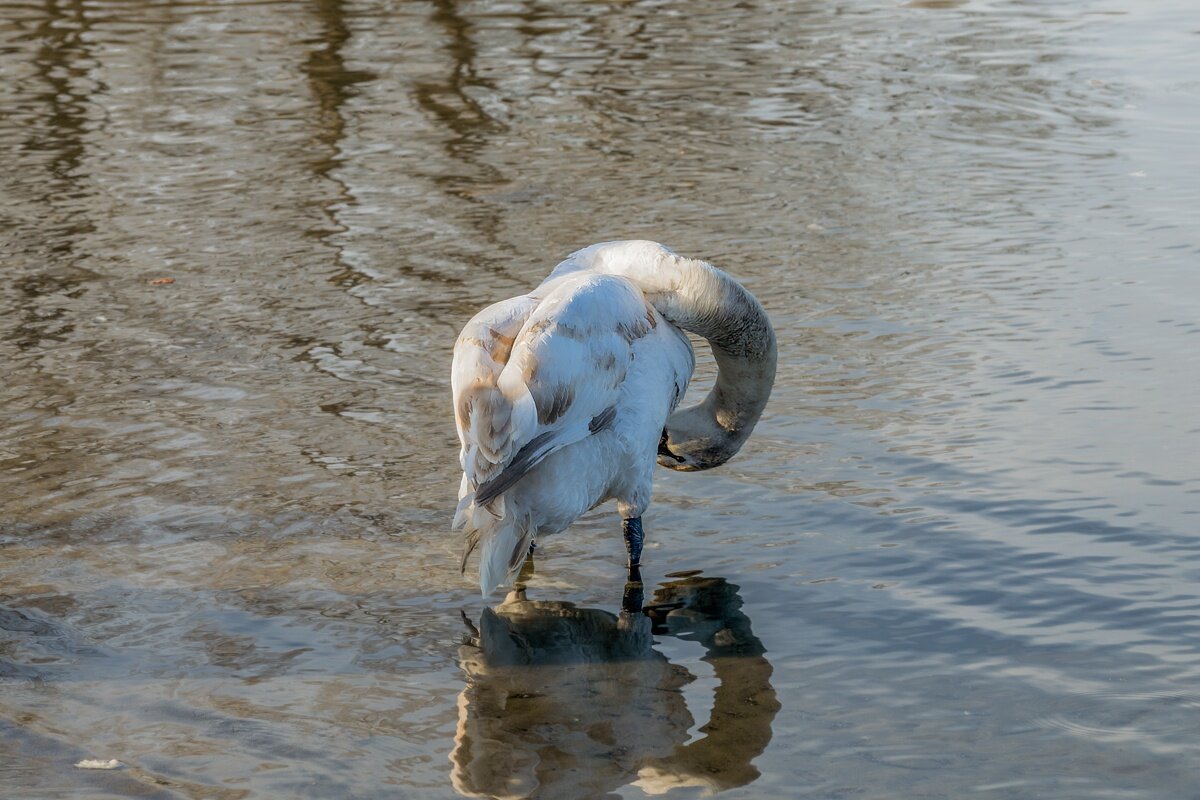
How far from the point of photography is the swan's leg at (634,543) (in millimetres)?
4992

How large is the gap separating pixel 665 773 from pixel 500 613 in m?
1.14

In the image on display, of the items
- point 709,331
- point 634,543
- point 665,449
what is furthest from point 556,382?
point 665,449

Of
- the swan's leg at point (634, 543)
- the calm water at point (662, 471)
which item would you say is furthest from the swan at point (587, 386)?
the calm water at point (662, 471)

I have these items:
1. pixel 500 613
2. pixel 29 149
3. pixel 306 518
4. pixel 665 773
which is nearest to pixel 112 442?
pixel 306 518

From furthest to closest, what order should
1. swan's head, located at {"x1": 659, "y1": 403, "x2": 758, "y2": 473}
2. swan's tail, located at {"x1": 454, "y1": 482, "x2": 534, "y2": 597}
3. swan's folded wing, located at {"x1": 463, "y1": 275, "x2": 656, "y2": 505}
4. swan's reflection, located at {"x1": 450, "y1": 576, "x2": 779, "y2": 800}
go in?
1. swan's head, located at {"x1": 659, "y1": 403, "x2": 758, "y2": 473}
2. swan's tail, located at {"x1": 454, "y1": 482, "x2": 534, "y2": 597}
3. swan's folded wing, located at {"x1": 463, "y1": 275, "x2": 656, "y2": 505}
4. swan's reflection, located at {"x1": 450, "y1": 576, "x2": 779, "y2": 800}

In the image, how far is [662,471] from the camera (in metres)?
6.07

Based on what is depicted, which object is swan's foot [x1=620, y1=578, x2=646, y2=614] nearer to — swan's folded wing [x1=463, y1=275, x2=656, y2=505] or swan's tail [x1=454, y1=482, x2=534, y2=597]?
swan's tail [x1=454, y1=482, x2=534, y2=597]

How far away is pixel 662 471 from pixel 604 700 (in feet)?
6.02

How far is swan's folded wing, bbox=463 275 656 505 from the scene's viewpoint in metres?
4.40

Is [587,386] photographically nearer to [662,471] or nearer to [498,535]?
[498,535]

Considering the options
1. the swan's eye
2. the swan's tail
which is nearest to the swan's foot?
the swan's tail

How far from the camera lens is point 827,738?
4098 mm

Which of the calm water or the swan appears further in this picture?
the swan

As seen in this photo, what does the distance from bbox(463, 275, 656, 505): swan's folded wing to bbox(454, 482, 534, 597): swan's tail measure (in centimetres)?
15
